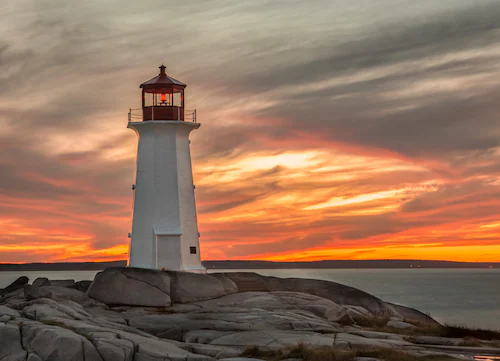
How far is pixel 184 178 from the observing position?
1598 inches

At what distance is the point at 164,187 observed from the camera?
1578 inches

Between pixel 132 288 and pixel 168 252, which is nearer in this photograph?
pixel 132 288

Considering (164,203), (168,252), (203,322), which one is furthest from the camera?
(164,203)

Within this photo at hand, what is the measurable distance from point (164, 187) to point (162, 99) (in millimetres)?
4948

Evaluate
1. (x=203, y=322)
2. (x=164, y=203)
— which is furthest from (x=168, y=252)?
(x=203, y=322)

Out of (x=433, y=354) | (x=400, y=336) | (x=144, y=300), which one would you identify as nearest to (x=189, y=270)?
(x=144, y=300)

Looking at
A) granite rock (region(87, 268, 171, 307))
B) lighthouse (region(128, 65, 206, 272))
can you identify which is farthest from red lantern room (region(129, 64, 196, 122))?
granite rock (region(87, 268, 171, 307))

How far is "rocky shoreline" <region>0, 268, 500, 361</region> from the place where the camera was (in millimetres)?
22109

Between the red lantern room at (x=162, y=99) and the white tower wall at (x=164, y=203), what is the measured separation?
583 mm

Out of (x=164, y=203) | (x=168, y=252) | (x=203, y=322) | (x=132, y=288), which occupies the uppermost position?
(x=164, y=203)

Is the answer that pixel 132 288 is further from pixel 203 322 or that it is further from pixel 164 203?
pixel 203 322

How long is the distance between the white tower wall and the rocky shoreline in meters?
2.06

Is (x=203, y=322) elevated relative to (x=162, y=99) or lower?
lower

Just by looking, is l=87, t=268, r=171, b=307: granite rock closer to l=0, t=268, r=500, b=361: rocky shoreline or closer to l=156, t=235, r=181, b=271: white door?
l=0, t=268, r=500, b=361: rocky shoreline
